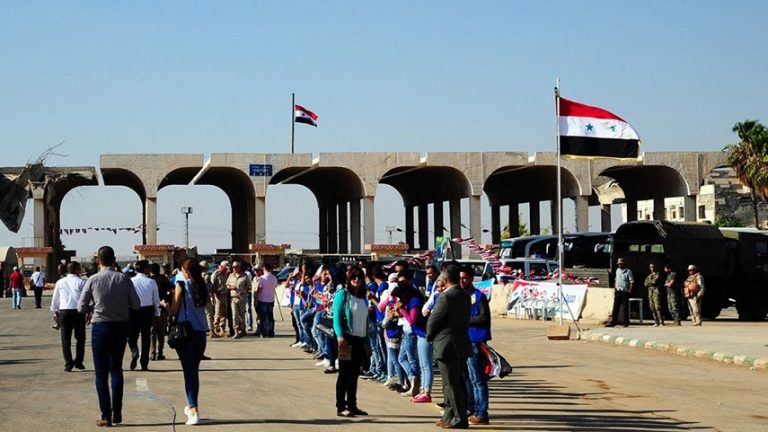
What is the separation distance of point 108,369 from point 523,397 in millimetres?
5690

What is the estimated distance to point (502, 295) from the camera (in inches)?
1570

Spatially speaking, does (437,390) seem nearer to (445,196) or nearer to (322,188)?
(445,196)

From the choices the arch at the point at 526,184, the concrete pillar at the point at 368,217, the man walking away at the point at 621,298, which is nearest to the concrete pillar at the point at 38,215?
the concrete pillar at the point at 368,217

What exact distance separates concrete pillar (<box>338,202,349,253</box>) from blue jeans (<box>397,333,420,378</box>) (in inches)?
2687

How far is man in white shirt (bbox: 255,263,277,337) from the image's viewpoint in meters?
28.2

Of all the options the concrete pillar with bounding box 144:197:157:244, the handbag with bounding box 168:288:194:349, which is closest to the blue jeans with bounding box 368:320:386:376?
the handbag with bounding box 168:288:194:349

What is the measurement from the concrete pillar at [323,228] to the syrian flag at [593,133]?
56.9 meters

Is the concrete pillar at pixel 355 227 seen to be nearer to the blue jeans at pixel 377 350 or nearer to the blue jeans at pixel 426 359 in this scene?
the blue jeans at pixel 377 350

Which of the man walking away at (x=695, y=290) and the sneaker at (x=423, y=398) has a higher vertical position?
the man walking away at (x=695, y=290)

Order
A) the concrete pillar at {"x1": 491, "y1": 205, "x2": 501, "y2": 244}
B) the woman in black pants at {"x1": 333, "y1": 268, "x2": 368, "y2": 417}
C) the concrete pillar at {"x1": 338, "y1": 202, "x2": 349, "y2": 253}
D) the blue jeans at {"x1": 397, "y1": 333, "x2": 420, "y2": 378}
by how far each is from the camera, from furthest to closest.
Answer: the concrete pillar at {"x1": 491, "y1": 205, "x2": 501, "y2": 244}
the concrete pillar at {"x1": 338, "y1": 202, "x2": 349, "y2": 253}
the blue jeans at {"x1": 397, "y1": 333, "x2": 420, "y2": 378}
the woman in black pants at {"x1": 333, "y1": 268, "x2": 368, "y2": 417}

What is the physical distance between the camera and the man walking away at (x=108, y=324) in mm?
12461

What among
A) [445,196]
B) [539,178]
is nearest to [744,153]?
[539,178]

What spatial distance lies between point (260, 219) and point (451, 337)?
58.1 metres

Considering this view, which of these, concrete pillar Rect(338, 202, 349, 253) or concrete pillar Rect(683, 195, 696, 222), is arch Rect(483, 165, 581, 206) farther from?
concrete pillar Rect(338, 202, 349, 253)
